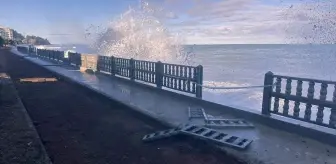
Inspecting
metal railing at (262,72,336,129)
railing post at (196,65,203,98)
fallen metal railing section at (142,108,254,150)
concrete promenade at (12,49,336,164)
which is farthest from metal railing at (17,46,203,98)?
metal railing at (262,72,336,129)

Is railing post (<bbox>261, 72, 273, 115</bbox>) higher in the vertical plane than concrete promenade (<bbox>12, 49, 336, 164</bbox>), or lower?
higher

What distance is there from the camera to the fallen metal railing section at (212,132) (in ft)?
17.8

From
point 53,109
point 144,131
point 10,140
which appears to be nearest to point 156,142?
point 144,131

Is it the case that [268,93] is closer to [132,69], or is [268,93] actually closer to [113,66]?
[132,69]

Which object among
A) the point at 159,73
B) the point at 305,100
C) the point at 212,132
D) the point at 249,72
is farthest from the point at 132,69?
the point at 249,72

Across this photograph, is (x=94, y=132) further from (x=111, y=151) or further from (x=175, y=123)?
(x=175, y=123)

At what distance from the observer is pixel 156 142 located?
5805mm

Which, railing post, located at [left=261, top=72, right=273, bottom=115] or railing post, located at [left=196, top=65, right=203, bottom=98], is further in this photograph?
railing post, located at [left=196, top=65, right=203, bottom=98]

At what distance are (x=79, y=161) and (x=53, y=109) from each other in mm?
4464

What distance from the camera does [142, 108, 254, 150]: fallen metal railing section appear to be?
5.43 meters

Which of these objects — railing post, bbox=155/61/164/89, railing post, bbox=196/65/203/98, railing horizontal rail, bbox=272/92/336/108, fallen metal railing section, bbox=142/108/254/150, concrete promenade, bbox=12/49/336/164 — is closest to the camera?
concrete promenade, bbox=12/49/336/164

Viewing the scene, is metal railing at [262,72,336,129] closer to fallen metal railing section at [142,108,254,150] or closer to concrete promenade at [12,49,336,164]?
concrete promenade at [12,49,336,164]

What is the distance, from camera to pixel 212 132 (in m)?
6.05

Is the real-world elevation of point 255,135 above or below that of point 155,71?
below
